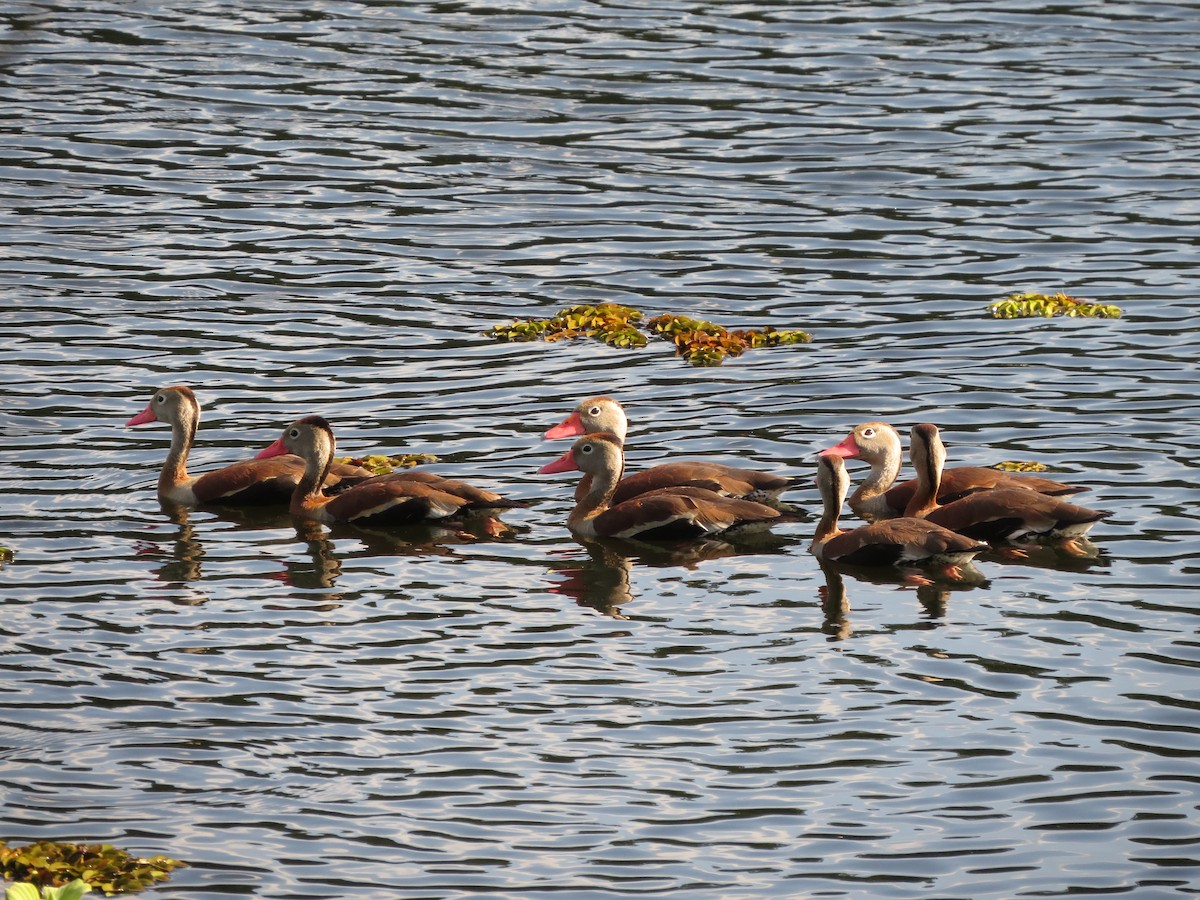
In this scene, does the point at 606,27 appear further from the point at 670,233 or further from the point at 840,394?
the point at 840,394

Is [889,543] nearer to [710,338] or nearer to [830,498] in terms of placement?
[830,498]

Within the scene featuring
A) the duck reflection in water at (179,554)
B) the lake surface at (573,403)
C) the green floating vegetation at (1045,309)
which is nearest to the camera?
the lake surface at (573,403)

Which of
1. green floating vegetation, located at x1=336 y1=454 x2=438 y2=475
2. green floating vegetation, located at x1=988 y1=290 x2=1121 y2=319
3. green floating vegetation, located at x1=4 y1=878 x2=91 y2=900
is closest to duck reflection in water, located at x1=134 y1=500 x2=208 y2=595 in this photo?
green floating vegetation, located at x1=336 y1=454 x2=438 y2=475

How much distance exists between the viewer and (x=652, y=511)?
1414 centimetres

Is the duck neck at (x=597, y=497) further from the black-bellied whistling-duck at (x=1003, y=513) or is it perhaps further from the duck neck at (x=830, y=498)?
the black-bellied whistling-duck at (x=1003, y=513)

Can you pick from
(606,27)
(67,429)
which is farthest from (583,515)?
(606,27)

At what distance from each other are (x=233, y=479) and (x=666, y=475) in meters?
3.26

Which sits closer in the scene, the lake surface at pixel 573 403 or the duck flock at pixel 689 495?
the lake surface at pixel 573 403

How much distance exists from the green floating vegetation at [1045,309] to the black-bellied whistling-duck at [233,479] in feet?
22.7

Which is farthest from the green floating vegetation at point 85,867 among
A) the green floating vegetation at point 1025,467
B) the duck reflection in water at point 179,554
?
the green floating vegetation at point 1025,467

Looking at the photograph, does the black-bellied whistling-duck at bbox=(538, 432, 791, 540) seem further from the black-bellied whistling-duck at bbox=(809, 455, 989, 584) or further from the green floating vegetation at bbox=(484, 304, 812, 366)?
the green floating vegetation at bbox=(484, 304, 812, 366)

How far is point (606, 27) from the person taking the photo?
30953 millimetres

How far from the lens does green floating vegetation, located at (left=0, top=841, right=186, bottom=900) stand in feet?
29.7

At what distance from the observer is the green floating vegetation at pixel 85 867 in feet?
29.7
